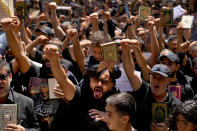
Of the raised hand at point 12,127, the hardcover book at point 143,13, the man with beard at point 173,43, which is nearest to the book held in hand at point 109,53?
the raised hand at point 12,127

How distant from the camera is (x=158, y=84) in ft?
12.7

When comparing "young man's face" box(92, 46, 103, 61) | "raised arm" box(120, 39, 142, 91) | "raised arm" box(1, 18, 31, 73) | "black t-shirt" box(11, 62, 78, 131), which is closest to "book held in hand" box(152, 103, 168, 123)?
"raised arm" box(120, 39, 142, 91)

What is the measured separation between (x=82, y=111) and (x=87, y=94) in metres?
0.17

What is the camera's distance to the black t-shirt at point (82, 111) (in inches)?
132

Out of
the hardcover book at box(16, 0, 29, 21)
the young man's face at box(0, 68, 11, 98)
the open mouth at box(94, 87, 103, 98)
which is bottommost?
the open mouth at box(94, 87, 103, 98)

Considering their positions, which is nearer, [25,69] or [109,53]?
[109,53]

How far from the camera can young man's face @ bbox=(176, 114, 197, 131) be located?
2.93 metres

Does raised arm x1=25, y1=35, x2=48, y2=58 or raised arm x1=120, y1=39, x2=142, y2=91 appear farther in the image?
raised arm x1=25, y1=35, x2=48, y2=58

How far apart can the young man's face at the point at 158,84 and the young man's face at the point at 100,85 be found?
1.93 ft

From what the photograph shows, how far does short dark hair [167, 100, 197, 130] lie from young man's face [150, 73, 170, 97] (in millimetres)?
627

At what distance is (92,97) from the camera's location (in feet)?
11.4

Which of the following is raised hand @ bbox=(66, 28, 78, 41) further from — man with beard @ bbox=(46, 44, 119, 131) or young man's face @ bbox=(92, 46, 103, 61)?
man with beard @ bbox=(46, 44, 119, 131)

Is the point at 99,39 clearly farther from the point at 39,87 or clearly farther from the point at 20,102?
the point at 20,102

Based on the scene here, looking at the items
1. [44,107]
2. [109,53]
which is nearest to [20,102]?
[44,107]
